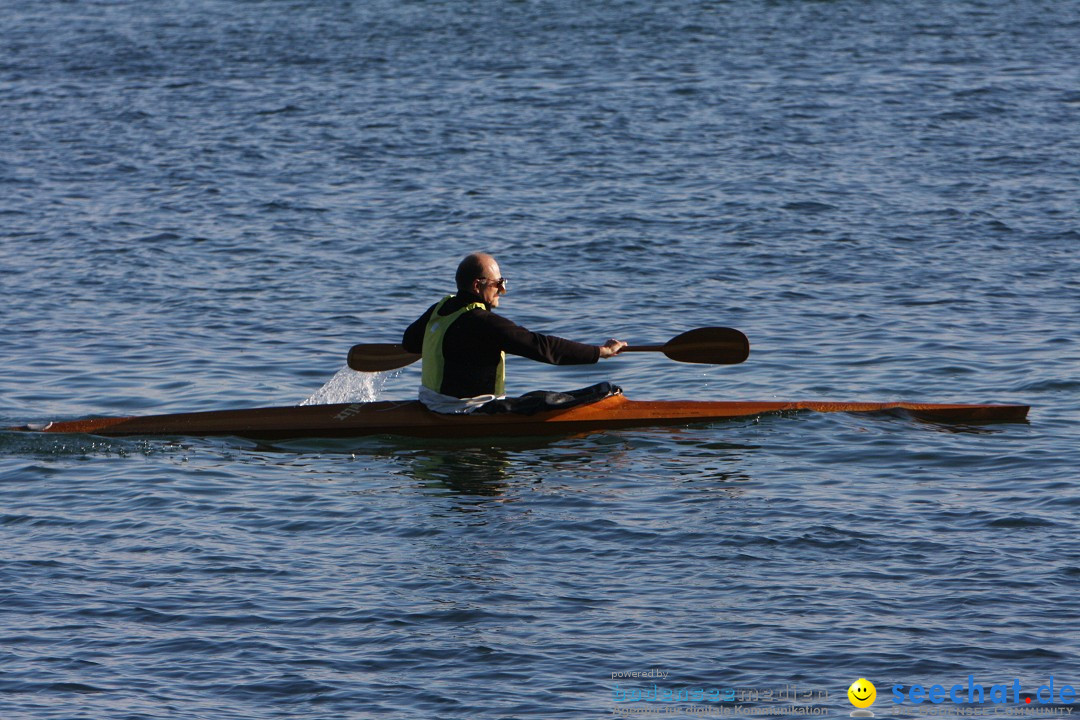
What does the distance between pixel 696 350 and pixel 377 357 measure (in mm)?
2155

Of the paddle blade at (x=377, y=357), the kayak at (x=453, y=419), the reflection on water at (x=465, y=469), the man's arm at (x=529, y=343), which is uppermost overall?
the man's arm at (x=529, y=343)

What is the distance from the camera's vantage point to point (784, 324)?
12828 millimetres

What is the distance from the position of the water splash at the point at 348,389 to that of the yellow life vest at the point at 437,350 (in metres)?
1.21

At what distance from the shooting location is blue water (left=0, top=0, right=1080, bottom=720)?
6473 millimetres

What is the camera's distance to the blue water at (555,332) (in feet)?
21.2

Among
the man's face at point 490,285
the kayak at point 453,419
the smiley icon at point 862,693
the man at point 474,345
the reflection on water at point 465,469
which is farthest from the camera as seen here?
the kayak at point 453,419

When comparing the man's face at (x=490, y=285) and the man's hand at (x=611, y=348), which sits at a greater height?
the man's face at (x=490, y=285)

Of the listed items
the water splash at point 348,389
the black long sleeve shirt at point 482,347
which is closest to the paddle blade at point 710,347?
the black long sleeve shirt at point 482,347

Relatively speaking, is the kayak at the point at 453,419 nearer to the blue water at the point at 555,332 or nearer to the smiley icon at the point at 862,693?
the blue water at the point at 555,332

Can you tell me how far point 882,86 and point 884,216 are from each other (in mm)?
6573

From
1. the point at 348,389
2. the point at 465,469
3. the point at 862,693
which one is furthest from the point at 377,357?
the point at 862,693

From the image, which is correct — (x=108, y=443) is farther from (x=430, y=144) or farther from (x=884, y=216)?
(x=430, y=144)

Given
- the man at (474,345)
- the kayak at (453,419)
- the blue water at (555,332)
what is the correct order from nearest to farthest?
the blue water at (555,332), the man at (474,345), the kayak at (453,419)

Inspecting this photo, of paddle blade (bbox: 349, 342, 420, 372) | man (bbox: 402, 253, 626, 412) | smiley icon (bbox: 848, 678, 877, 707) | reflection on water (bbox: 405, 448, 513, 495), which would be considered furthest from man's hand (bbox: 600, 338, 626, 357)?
smiley icon (bbox: 848, 678, 877, 707)
